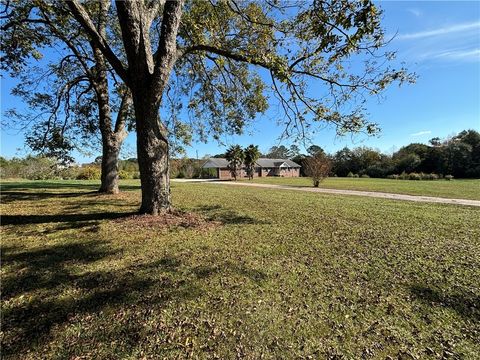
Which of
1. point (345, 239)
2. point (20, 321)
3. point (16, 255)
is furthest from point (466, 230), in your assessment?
point (16, 255)

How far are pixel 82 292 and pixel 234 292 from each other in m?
1.83

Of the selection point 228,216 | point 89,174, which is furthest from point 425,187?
point 89,174

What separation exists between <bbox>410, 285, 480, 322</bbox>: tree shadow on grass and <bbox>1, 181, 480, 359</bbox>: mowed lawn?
0.7 inches

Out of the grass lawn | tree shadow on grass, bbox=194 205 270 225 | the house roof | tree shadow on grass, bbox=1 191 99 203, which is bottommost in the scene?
the grass lawn

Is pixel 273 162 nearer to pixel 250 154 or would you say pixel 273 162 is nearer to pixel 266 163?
pixel 266 163

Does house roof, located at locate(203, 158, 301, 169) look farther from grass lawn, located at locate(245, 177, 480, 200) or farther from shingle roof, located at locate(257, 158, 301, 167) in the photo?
grass lawn, located at locate(245, 177, 480, 200)

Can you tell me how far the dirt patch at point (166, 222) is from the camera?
218 inches

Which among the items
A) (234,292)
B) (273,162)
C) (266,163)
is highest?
(273,162)

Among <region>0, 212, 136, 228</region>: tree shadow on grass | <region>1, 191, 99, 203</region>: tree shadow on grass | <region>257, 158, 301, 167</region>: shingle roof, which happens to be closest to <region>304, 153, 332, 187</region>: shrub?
<region>1, 191, 99, 203</region>: tree shadow on grass

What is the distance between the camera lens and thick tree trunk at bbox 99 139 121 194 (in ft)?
34.1

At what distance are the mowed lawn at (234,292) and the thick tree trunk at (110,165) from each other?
5.14 metres

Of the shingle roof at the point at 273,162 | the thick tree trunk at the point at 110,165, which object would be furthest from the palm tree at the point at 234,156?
the thick tree trunk at the point at 110,165

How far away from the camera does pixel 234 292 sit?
304 cm

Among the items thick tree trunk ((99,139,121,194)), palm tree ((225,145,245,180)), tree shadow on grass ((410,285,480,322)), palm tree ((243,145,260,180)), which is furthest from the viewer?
palm tree ((243,145,260,180))
